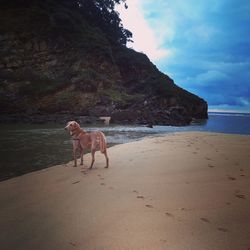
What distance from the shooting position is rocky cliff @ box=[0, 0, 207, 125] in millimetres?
39781

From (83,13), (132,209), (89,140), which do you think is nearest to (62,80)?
(83,13)

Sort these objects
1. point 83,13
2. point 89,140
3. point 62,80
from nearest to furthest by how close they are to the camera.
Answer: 1. point 89,140
2. point 62,80
3. point 83,13

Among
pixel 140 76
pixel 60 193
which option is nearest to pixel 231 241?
pixel 60 193

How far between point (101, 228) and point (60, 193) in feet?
6.10

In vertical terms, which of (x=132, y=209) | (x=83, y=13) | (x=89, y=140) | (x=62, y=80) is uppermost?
(x=83, y=13)

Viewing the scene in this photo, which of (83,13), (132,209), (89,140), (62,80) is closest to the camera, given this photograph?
(132,209)

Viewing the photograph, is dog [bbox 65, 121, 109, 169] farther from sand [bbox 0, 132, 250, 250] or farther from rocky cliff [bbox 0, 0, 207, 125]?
rocky cliff [bbox 0, 0, 207, 125]

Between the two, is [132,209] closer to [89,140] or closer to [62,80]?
[89,140]

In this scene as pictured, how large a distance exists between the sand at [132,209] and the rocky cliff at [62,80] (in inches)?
1126

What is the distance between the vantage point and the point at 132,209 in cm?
425

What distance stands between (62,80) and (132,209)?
135 feet

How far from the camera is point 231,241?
125 inches

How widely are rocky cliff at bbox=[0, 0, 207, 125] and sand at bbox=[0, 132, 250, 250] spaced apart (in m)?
28.6

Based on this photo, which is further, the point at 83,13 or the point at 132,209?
the point at 83,13
